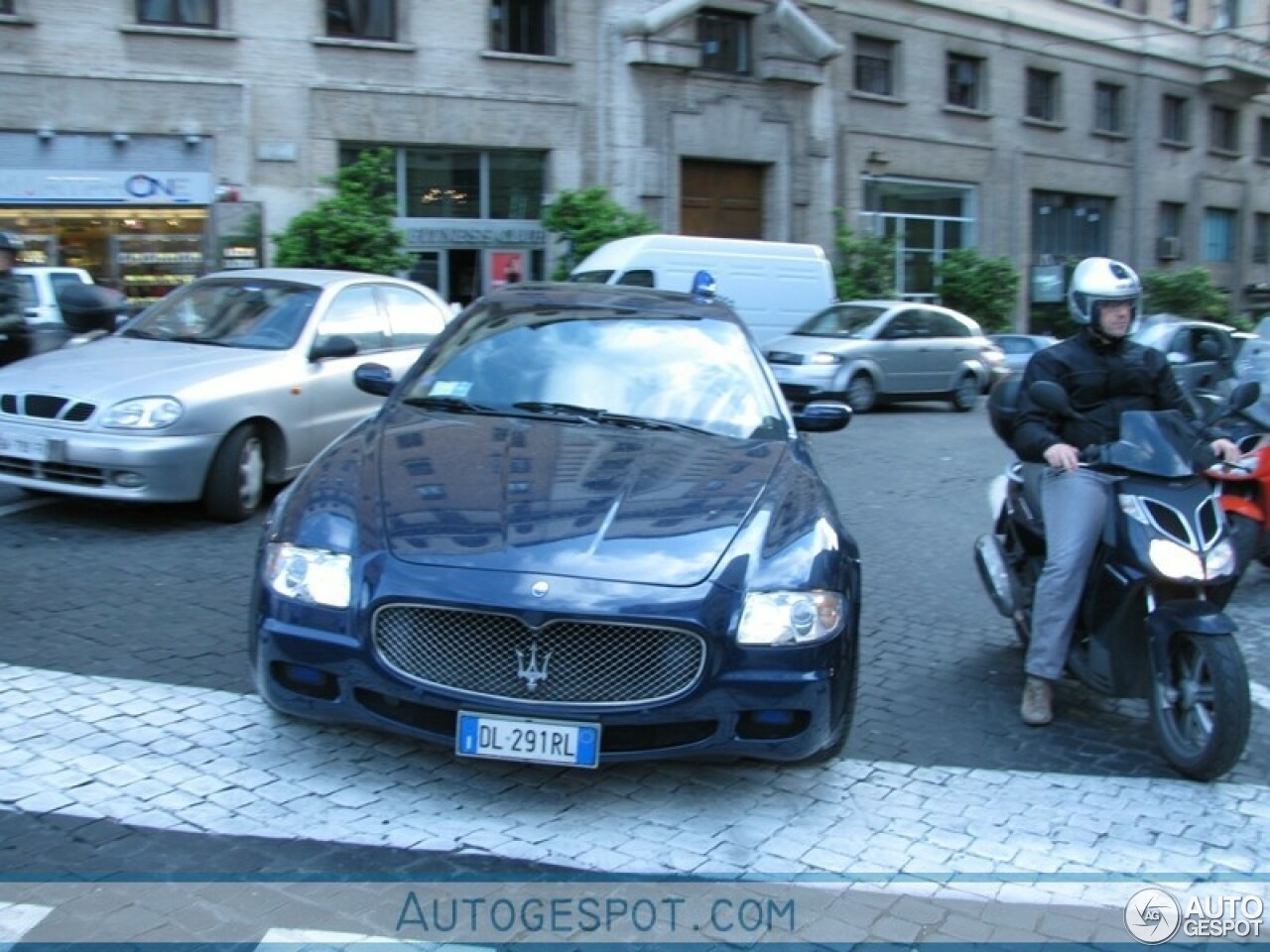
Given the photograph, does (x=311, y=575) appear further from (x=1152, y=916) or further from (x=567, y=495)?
Result: (x=1152, y=916)

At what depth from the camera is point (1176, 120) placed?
3438 centimetres

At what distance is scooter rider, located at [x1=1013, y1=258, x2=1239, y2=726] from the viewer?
4758 mm

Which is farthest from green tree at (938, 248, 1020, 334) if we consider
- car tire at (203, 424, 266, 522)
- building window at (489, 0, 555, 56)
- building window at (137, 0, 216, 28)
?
car tire at (203, 424, 266, 522)

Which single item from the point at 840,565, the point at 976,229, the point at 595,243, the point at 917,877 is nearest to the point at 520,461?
the point at 840,565

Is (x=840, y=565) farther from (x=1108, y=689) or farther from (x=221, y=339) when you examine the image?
(x=221, y=339)

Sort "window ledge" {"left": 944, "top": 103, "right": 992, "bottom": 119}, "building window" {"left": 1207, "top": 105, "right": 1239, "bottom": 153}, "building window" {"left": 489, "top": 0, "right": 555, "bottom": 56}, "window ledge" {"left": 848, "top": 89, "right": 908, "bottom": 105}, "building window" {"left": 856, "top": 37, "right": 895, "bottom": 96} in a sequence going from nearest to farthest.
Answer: "building window" {"left": 489, "top": 0, "right": 555, "bottom": 56} < "window ledge" {"left": 848, "top": 89, "right": 908, "bottom": 105} < "building window" {"left": 856, "top": 37, "right": 895, "bottom": 96} < "window ledge" {"left": 944, "top": 103, "right": 992, "bottom": 119} < "building window" {"left": 1207, "top": 105, "right": 1239, "bottom": 153}

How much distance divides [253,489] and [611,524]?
444 centimetres

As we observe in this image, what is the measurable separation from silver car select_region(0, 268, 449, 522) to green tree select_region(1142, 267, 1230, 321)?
83.1ft

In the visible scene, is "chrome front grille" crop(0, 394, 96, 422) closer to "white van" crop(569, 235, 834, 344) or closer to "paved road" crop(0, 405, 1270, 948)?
"paved road" crop(0, 405, 1270, 948)

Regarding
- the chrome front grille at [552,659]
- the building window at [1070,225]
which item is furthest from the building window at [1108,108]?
the chrome front grille at [552,659]

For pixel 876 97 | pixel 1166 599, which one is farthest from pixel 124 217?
pixel 1166 599

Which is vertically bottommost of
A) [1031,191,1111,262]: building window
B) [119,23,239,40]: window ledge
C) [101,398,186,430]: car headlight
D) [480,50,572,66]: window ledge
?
[101,398,186,430]: car headlight

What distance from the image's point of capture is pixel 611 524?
3.97 meters

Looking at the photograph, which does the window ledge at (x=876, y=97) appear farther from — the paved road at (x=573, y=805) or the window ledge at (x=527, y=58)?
the paved road at (x=573, y=805)
